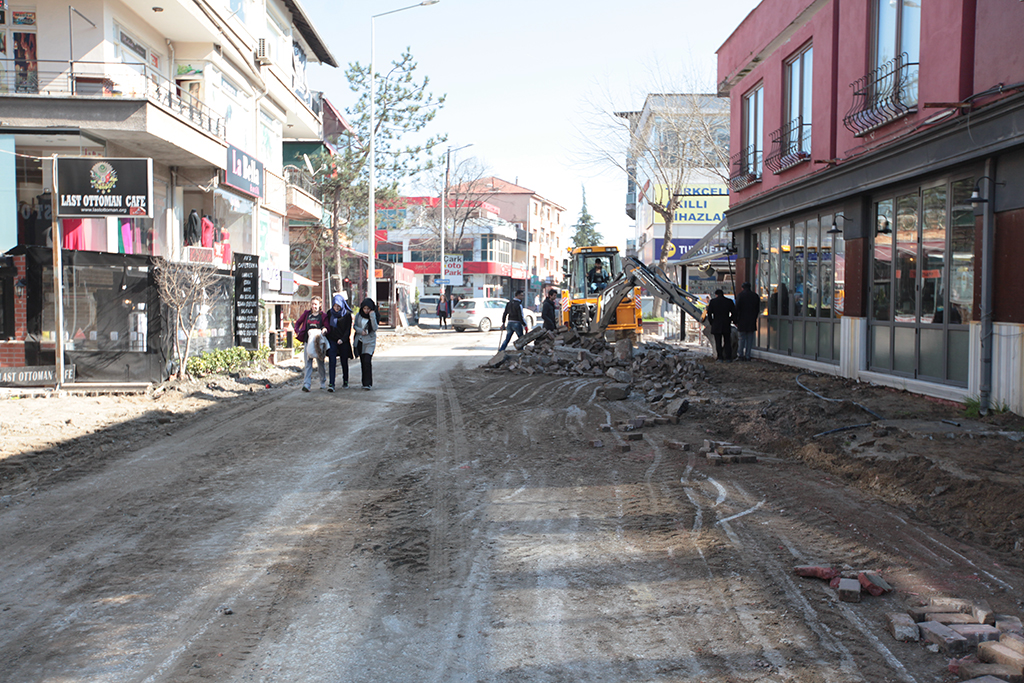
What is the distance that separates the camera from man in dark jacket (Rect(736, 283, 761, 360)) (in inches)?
725

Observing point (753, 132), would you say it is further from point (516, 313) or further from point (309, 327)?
point (309, 327)

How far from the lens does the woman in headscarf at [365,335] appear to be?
14469 millimetres

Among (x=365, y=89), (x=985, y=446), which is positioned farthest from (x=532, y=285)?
(x=985, y=446)

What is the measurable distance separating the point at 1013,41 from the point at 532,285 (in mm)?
79919

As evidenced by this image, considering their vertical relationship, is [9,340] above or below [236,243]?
below

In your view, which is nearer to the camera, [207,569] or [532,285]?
[207,569]

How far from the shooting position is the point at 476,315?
38.8 metres

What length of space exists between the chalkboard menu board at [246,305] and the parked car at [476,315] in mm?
19867

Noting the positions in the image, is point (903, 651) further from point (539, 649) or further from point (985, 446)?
point (985, 446)

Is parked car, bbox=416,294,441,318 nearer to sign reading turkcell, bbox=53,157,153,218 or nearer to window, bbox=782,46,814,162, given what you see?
window, bbox=782,46,814,162

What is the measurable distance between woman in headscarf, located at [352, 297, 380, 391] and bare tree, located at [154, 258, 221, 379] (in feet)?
10.7

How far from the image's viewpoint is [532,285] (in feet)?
293

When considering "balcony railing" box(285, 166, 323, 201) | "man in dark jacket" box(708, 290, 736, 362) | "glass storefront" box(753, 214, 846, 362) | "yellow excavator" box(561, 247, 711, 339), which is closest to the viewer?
"glass storefront" box(753, 214, 846, 362)

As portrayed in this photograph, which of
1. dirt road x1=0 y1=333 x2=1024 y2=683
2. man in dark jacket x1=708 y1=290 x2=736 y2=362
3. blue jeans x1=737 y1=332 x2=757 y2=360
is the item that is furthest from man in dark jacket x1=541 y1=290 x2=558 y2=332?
dirt road x1=0 y1=333 x2=1024 y2=683
